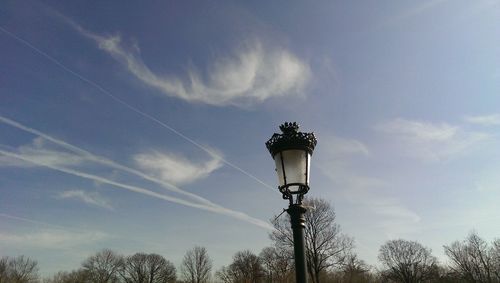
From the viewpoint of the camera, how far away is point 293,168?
4844 millimetres

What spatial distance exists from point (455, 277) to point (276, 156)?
89458 mm

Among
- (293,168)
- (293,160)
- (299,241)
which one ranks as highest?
(293,160)

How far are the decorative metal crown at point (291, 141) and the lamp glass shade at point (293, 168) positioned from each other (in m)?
0.06

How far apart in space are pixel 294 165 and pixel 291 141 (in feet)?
1.03

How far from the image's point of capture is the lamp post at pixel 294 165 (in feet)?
15.7

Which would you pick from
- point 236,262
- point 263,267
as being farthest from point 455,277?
→ point 236,262

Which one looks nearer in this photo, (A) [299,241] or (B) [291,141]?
(A) [299,241]

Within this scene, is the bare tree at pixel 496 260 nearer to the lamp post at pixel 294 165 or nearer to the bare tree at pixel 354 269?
the bare tree at pixel 354 269

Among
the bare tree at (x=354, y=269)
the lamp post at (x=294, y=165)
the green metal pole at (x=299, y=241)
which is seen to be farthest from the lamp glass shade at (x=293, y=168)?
the bare tree at (x=354, y=269)

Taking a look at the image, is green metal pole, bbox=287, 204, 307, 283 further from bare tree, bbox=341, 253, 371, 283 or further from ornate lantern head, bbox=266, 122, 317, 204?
bare tree, bbox=341, 253, 371, 283

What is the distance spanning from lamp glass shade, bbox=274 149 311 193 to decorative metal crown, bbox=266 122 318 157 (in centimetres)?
6

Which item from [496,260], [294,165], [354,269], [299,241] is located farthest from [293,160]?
[496,260]

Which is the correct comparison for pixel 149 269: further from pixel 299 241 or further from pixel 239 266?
pixel 299 241

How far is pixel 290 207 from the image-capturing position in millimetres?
4820
